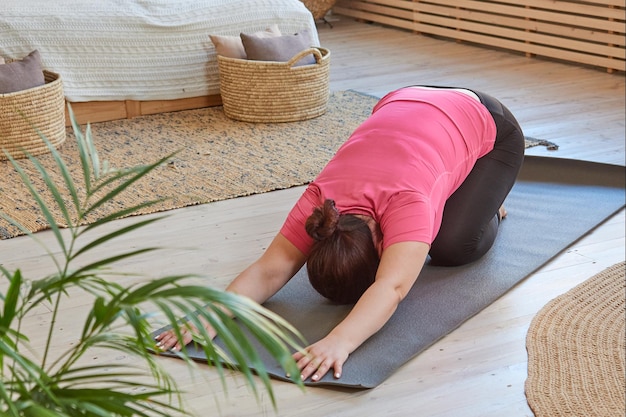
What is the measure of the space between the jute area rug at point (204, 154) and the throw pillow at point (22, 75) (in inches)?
12.2

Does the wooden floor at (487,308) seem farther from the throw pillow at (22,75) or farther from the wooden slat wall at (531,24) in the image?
the throw pillow at (22,75)

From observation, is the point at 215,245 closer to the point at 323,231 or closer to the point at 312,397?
the point at 323,231

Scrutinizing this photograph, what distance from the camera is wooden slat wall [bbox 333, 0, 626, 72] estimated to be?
5.40 meters

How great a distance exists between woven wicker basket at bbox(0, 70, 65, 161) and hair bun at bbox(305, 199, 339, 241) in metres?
1.81

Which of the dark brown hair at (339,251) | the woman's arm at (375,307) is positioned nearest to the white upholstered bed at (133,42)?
the dark brown hair at (339,251)

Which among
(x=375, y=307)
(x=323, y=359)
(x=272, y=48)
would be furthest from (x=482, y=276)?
(x=272, y=48)

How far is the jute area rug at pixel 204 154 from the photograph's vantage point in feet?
10.7

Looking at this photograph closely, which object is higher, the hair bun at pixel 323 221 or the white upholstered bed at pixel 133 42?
the hair bun at pixel 323 221

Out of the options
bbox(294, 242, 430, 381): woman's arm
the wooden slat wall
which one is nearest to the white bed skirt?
the wooden slat wall

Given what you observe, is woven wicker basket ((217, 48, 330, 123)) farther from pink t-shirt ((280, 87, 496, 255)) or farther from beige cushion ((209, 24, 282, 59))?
pink t-shirt ((280, 87, 496, 255))

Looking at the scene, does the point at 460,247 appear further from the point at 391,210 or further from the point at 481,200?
the point at 391,210

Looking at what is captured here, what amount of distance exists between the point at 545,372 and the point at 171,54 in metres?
2.83

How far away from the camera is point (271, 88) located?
418 centimetres

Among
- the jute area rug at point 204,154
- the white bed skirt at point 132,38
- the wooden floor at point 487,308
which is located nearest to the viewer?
the wooden floor at point 487,308
